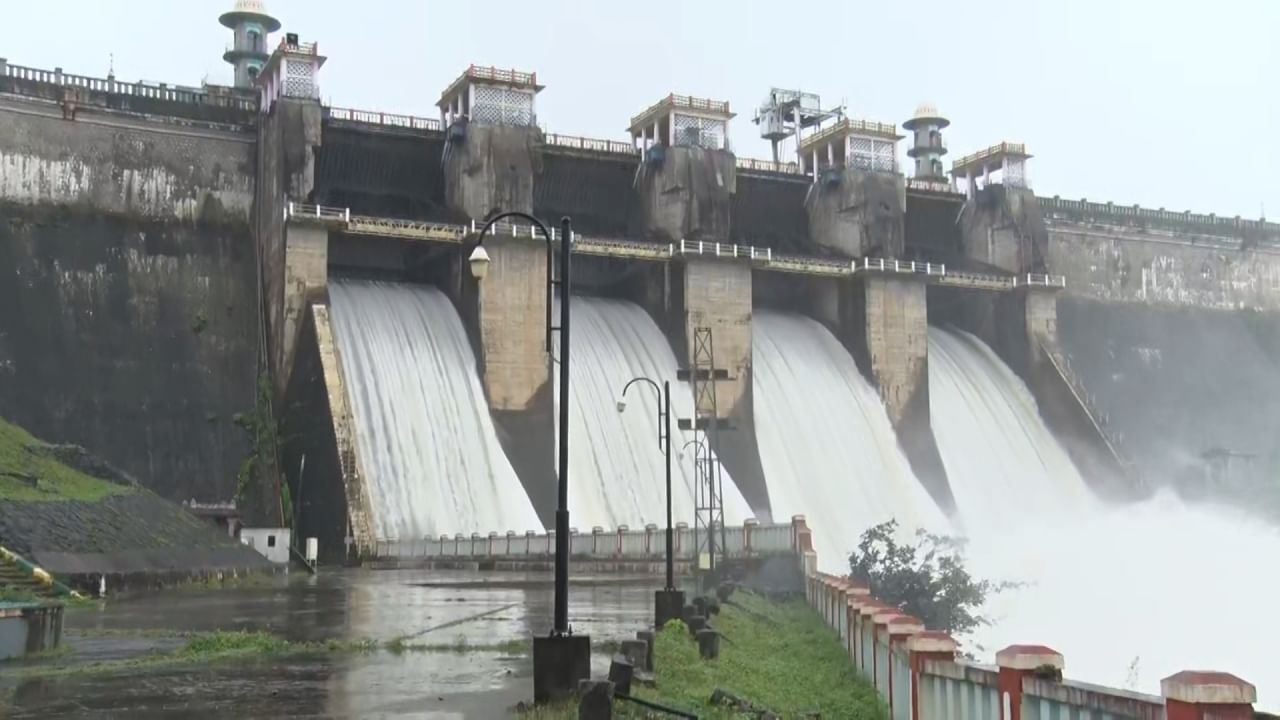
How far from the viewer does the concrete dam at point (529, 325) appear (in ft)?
160

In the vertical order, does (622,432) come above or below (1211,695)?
above

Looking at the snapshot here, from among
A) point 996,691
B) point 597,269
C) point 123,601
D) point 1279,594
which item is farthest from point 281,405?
point 996,691

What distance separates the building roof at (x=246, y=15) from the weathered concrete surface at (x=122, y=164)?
14.2 meters

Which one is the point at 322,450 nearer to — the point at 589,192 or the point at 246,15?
the point at 589,192

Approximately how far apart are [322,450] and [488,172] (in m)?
14.1

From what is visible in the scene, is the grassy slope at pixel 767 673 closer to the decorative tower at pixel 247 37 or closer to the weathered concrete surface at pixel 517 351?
the weathered concrete surface at pixel 517 351

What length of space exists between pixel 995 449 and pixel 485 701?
167 feet

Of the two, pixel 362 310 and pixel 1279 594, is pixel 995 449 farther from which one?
pixel 362 310

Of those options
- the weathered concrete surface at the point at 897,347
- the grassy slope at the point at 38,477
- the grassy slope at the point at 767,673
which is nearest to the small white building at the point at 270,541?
the grassy slope at the point at 38,477

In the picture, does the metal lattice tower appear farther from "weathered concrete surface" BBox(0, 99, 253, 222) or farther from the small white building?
"weathered concrete surface" BBox(0, 99, 253, 222)

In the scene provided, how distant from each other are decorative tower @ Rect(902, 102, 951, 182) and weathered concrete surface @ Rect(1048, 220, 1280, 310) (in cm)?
1079

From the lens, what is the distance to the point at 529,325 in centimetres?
5312

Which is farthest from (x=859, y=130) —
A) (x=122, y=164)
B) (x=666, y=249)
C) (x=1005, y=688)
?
(x=1005, y=688)

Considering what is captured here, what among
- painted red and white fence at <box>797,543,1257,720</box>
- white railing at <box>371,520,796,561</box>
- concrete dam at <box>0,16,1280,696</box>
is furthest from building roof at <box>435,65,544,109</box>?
painted red and white fence at <box>797,543,1257,720</box>
